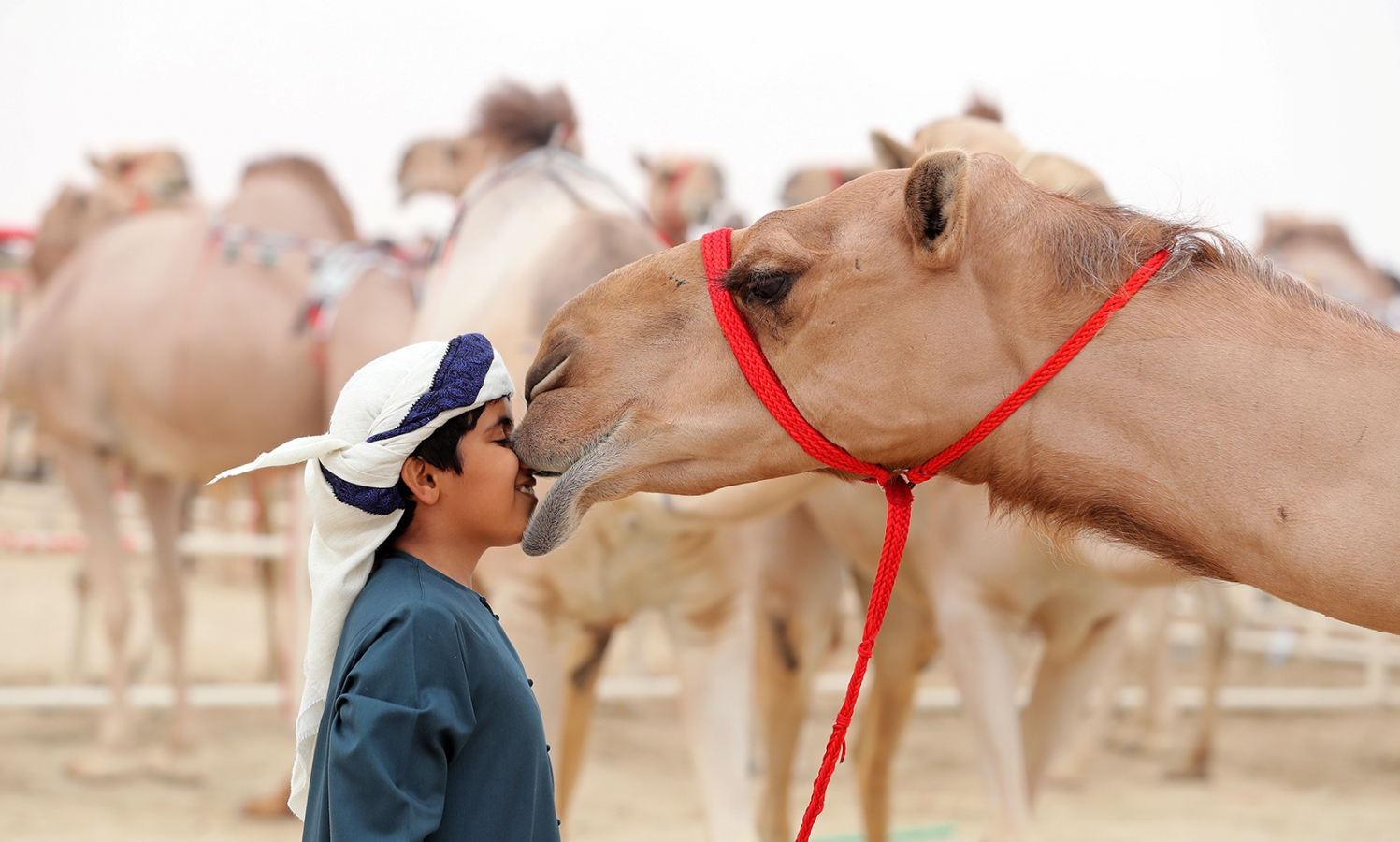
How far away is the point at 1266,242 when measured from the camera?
7.76 meters

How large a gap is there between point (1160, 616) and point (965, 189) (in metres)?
5.48

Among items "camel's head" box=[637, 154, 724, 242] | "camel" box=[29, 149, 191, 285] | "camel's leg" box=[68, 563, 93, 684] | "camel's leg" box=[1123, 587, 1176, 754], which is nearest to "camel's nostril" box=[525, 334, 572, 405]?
"camel's head" box=[637, 154, 724, 242]

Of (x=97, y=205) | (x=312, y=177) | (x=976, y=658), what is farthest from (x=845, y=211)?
(x=97, y=205)

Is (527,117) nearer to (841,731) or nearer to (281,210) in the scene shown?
(281,210)

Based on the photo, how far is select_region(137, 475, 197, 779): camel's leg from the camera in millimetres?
5316

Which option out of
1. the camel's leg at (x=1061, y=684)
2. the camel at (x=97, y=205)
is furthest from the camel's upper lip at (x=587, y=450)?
the camel at (x=97, y=205)

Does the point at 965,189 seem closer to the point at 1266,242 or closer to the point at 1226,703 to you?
the point at 1226,703

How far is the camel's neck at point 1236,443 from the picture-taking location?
1313mm

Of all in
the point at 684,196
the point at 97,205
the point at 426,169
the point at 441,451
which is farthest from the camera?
the point at 97,205

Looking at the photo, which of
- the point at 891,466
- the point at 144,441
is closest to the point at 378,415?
the point at 891,466

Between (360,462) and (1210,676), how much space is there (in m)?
5.34

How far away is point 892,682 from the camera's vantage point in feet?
13.5

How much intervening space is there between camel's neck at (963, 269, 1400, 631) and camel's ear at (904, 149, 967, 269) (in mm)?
207

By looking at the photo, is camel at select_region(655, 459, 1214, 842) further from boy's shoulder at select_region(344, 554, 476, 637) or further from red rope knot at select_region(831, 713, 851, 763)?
boy's shoulder at select_region(344, 554, 476, 637)
